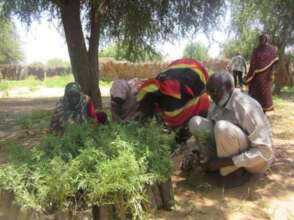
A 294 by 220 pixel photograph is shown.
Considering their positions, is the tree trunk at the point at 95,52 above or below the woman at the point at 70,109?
above

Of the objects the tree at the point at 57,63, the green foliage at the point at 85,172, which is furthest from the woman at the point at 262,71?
the tree at the point at 57,63

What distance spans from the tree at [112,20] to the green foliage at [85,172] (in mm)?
4581

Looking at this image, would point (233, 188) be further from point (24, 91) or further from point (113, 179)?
point (24, 91)

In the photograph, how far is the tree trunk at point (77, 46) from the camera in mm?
7828

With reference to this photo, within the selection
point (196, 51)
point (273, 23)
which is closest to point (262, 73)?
point (273, 23)

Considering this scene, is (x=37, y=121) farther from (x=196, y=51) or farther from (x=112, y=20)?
(x=196, y=51)

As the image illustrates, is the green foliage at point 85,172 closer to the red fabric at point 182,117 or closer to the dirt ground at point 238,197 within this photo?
the dirt ground at point 238,197

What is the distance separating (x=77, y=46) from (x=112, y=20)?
1.92 m

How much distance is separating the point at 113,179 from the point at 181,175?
5.70 ft

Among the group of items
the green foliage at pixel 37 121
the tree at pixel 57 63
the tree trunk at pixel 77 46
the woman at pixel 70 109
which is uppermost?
the tree trunk at pixel 77 46

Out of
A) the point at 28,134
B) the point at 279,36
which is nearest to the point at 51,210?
the point at 28,134

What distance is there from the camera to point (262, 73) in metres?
8.19

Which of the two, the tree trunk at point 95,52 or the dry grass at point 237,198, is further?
the tree trunk at point 95,52

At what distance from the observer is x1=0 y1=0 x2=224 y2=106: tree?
794 cm
